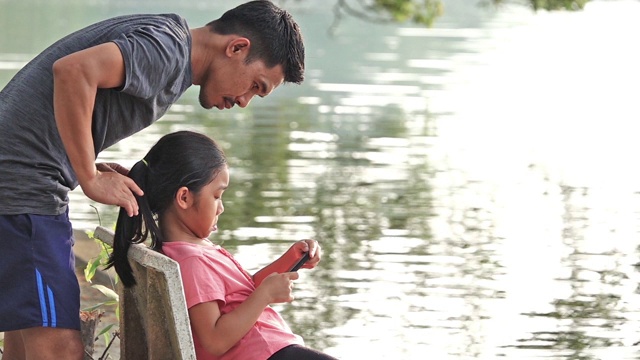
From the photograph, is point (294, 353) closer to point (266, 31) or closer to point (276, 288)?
point (276, 288)

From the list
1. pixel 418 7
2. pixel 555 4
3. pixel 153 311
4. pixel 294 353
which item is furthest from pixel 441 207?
pixel 418 7

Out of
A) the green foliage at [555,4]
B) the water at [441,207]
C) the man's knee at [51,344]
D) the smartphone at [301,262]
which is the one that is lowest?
the water at [441,207]

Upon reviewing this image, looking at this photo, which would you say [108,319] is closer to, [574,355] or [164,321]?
[574,355]

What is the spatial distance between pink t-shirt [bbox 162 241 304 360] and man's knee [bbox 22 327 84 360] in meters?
0.34

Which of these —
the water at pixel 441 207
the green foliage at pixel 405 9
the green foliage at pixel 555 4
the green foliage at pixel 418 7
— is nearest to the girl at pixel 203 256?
the water at pixel 441 207

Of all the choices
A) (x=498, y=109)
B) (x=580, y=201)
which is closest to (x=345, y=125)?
(x=498, y=109)

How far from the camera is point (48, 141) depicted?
3.37m

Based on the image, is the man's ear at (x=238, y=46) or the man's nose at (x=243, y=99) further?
the man's nose at (x=243, y=99)

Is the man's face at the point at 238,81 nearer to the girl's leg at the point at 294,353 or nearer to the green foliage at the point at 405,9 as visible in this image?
the girl's leg at the point at 294,353

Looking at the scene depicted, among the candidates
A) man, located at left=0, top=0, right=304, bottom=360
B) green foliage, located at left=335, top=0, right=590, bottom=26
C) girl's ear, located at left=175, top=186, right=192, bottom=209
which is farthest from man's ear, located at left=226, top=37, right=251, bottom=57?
green foliage, located at left=335, top=0, right=590, bottom=26

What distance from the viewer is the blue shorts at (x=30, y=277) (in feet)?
10.9

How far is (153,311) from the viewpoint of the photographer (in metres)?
3.24

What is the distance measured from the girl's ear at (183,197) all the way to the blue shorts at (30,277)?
351 millimetres

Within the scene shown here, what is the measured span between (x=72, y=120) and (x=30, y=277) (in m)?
0.46
